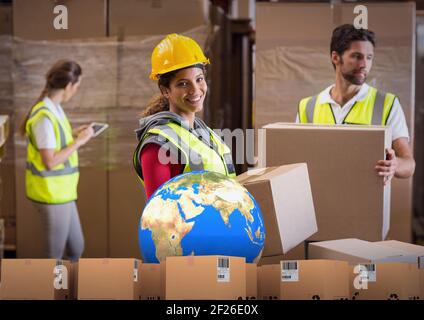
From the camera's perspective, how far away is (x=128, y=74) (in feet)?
18.3

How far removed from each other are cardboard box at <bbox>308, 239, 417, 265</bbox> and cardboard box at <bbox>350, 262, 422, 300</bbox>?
0.23ft

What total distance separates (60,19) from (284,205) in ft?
9.00

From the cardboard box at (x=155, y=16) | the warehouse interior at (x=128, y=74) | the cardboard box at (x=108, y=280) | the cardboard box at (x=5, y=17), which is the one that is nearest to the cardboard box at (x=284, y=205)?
the cardboard box at (x=108, y=280)

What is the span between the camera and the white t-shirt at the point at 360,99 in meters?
5.11

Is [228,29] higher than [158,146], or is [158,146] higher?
[228,29]

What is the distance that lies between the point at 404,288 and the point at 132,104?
119 inches

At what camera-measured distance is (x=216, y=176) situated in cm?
310

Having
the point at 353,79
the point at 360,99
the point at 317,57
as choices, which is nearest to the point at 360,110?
the point at 360,99

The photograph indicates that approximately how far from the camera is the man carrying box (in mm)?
5102

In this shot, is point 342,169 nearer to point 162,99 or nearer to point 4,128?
point 162,99

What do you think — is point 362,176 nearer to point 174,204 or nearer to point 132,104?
point 174,204

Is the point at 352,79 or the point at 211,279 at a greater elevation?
the point at 352,79

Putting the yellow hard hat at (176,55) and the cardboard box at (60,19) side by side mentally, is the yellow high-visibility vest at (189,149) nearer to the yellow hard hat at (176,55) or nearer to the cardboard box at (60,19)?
the yellow hard hat at (176,55)
